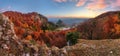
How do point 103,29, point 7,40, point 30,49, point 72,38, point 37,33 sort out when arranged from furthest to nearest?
1. point 103,29
2. point 37,33
3. point 72,38
4. point 30,49
5. point 7,40

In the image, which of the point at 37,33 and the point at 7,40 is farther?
the point at 37,33

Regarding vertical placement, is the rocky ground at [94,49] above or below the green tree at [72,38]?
below

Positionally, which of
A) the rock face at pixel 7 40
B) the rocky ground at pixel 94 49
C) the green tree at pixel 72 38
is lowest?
the rocky ground at pixel 94 49

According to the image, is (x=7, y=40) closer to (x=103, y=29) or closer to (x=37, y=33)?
(x=37, y=33)

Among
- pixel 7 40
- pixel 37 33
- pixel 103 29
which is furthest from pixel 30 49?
pixel 103 29

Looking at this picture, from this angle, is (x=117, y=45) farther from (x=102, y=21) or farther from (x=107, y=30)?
(x=102, y=21)

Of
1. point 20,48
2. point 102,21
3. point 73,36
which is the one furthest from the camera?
point 102,21

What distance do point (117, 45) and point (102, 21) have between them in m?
13.2

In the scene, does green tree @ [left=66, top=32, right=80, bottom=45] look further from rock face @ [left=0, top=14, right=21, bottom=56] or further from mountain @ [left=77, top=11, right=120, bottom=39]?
mountain @ [left=77, top=11, right=120, bottom=39]

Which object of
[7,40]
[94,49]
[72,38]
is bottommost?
[94,49]

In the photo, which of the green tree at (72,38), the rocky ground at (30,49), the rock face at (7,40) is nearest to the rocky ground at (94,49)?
the rocky ground at (30,49)

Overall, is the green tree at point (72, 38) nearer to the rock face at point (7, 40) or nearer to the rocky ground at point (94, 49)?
the rocky ground at point (94, 49)

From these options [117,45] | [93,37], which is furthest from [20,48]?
[93,37]

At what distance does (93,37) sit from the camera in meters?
33.7
